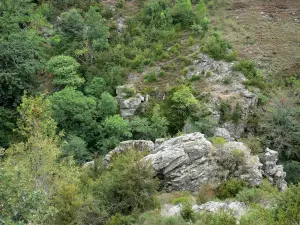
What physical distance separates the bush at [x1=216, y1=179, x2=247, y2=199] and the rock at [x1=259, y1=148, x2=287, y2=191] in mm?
3116

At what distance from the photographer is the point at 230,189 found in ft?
61.7

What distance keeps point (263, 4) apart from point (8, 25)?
25.5m

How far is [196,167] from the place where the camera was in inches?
794

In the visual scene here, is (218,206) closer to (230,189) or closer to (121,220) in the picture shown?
(230,189)

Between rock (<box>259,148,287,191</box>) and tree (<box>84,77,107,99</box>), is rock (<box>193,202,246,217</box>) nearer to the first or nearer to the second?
rock (<box>259,148,287,191</box>)

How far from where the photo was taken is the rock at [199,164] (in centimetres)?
1995

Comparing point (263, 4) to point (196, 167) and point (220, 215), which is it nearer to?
point (196, 167)

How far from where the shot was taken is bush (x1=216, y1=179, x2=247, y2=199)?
1871 centimetres

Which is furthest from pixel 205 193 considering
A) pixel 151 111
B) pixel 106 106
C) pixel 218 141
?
pixel 106 106

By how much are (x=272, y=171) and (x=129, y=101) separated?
36.1ft

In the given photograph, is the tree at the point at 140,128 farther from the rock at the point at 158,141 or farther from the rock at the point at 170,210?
the rock at the point at 170,210

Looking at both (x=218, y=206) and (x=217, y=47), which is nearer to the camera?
(x=218, y=206)

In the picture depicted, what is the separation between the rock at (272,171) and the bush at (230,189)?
3.12 meters

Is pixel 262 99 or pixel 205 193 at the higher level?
pixel 262 99
